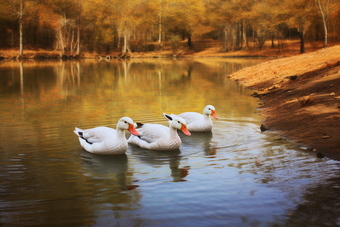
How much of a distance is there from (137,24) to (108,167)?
72.7 metres

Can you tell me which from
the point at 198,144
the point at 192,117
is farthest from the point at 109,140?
the point at 192,117

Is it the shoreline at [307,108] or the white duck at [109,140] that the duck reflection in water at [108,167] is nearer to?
the white duck at [109,140]

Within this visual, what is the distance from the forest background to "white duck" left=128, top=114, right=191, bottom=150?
55799mm

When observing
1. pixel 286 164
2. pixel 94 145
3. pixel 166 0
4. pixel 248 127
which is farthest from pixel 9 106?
pixel 166 0

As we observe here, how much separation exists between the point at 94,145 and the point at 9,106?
8440mm

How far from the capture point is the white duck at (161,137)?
320 inches

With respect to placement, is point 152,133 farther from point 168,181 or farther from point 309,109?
point 309,109

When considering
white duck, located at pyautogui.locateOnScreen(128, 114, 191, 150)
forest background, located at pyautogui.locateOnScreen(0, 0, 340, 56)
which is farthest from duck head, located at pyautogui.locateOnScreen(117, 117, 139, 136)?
forest background, located at pyautogui.locateOnScreen(0, 0, 340, 56)

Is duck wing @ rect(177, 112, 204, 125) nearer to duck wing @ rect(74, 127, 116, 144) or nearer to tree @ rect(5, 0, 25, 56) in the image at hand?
duck wing @ rect(74, 127, 116, 144)

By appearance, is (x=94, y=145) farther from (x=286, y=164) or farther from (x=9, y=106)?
(x=9, y=106)

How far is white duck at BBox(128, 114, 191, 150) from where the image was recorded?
8.12 meters

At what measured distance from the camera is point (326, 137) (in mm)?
8289

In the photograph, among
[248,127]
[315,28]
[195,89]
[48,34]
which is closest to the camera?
[248,127]

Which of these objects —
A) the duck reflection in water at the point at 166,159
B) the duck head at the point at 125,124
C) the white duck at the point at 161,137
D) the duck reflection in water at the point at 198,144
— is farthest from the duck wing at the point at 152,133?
the duck head at the point at 125,124
